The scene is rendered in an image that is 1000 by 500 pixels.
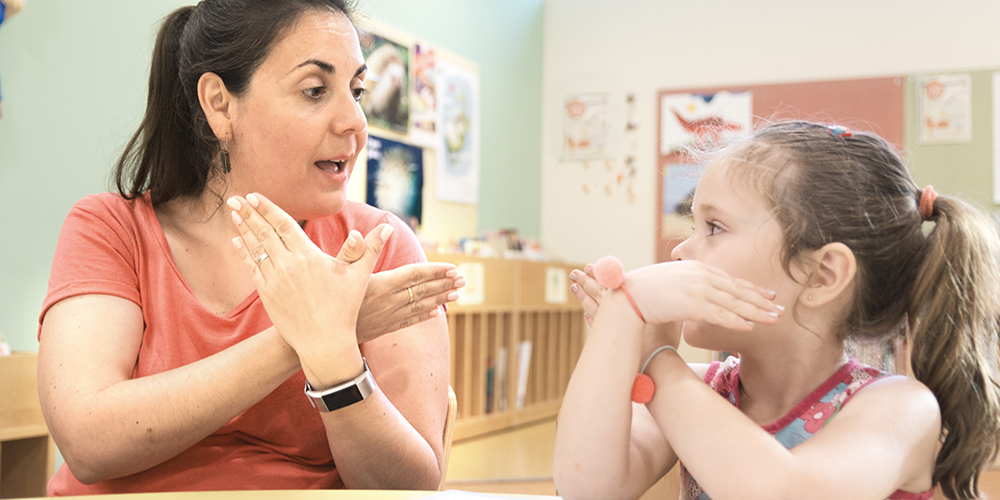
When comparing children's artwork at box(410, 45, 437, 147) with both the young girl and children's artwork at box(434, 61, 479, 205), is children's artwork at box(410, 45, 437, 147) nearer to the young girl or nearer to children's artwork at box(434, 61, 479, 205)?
children's artwork at box(434, 61, 479, 205)

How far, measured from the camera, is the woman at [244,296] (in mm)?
981

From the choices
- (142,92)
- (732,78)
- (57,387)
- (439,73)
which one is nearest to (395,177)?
(439,73)

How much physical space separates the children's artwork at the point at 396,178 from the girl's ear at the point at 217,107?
2.40 metres

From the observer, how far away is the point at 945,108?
15.4ft

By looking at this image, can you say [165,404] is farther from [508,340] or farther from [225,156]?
[508,340]

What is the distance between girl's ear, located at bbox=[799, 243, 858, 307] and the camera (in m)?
1.00

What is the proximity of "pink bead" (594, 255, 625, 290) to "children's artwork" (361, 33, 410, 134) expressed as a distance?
2.85m

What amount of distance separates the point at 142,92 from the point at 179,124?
58.2 inches

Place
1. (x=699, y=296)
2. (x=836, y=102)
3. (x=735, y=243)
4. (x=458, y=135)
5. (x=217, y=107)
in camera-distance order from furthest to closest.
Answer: (x=836, y=102)
(x=458, y=135)
(x=217, y=107)
(x=735, y=243)
(x=699, y=296)

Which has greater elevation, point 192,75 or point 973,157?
point 973,157

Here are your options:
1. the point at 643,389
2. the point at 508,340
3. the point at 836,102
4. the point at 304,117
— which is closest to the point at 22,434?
the point at 304,117

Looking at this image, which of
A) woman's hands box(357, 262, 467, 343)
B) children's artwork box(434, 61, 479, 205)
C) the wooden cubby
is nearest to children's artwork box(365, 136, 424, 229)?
children's artwork box(434, 61, 479, 205)

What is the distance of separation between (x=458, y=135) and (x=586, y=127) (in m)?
1.22

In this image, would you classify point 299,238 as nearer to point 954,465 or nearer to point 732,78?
point 954,465
